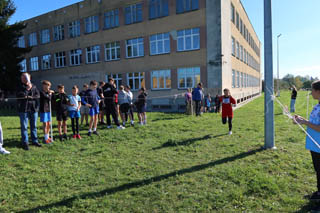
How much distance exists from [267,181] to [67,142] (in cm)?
591

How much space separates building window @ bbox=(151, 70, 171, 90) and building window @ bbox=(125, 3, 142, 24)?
5526mm

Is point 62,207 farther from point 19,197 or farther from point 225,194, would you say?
point 225,194

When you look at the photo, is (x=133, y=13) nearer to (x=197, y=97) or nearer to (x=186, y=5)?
(x=186, y=5)

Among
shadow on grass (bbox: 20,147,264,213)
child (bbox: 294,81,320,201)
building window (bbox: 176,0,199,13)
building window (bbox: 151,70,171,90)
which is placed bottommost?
shadow on grass (bbox: 20,147,264,213)

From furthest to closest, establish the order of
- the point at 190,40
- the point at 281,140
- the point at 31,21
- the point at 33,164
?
the point at 31,21, the point at 190,40, the point at 281,140, the point at 33,164

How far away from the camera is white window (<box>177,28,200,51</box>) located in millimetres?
19253

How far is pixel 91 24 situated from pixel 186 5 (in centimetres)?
1175

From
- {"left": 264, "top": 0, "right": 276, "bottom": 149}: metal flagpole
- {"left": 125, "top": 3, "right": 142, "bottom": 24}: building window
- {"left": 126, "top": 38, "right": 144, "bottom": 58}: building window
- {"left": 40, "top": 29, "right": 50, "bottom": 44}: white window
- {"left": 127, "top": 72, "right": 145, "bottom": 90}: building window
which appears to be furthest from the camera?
{"left": 40, "top": 29, "right": 50, "bottom": 44}: white window

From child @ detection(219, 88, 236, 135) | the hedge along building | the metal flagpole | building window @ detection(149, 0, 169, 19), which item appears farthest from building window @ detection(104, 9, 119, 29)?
the metal flagpole

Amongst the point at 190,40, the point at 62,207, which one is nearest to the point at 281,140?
the point at 62,207

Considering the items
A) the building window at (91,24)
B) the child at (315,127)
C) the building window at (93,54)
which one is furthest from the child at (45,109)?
the building window at (91,24)

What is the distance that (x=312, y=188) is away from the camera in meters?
4.18

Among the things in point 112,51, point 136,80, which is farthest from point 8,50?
point 136,80

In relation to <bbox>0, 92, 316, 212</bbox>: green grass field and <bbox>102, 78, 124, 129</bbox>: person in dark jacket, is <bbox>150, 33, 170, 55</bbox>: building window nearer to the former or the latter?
<bbox>102, 78, 124, 129</bbox>: person in dark jacket
